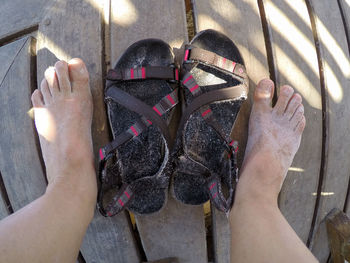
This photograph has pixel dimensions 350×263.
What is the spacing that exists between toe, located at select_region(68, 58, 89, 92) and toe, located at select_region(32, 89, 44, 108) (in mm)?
118

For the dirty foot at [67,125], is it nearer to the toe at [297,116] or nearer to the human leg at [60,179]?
the human leg at [60,179]

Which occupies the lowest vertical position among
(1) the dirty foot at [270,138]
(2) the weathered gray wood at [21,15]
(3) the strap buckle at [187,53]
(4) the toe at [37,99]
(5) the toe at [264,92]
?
(1) the dirty foot at [270,138]

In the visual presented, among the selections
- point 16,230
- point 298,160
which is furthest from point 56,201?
point 298,160

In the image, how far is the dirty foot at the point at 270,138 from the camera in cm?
90

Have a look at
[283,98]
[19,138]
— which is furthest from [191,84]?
[19,138]

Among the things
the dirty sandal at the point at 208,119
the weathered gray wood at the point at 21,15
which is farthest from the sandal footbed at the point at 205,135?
the weathered gray wood at the point at 21,15

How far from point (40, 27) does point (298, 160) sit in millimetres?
957

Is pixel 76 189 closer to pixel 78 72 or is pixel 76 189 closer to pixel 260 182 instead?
pixel 78 72

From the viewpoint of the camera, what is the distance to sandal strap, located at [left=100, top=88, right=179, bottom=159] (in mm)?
874

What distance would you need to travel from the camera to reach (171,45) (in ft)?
3.14

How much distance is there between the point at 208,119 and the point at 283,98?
10.3 inches

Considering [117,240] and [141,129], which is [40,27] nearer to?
[141,129]

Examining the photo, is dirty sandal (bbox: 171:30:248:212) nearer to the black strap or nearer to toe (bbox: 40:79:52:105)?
the black strap

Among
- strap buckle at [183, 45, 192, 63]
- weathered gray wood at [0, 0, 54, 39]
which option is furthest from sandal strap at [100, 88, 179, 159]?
weathered gray wood at [0, 0, 54, 39]
